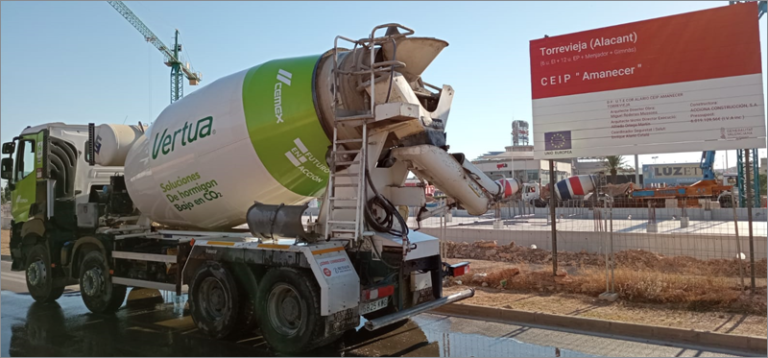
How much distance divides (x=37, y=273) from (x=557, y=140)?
32.9ft

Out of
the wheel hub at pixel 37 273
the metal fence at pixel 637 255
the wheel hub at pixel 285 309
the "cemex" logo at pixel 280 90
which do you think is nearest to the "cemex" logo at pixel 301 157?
the "cemex" logo at pixel 280 90

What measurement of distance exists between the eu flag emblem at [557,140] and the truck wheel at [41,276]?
A: 9.42 m

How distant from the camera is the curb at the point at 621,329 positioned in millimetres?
6086

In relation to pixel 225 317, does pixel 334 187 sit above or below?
above

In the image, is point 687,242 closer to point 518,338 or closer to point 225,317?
point 518,338

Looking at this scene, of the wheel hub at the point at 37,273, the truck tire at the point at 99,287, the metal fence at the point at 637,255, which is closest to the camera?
the metal fence at the point at 637,255

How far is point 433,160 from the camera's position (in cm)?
655

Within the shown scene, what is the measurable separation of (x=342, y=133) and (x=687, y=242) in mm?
8436

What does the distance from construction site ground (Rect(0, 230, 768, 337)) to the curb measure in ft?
0.83

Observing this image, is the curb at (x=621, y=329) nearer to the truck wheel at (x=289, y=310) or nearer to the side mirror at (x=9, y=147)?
the truck wheel at (x=289, y=310)

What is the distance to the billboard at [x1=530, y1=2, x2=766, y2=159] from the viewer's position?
839 centimetres

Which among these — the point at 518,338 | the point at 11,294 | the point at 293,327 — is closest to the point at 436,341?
the point at 518,338

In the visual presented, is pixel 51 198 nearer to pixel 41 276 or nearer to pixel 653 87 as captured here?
pixel 41 276

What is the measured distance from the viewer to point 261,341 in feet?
22.6
